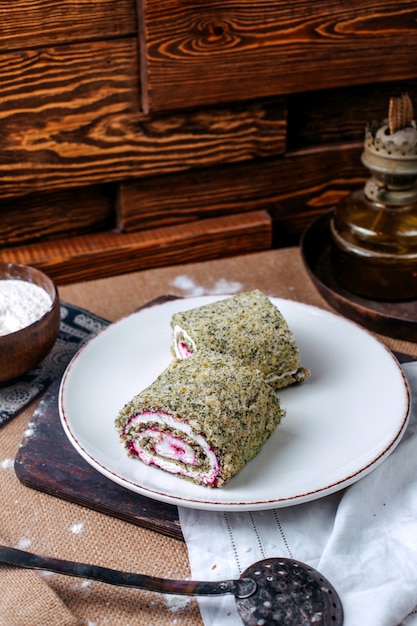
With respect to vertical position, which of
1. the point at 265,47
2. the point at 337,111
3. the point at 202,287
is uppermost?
the point at 265,47

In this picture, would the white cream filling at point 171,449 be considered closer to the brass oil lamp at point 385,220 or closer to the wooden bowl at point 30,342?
the wooden bowl at point 30,342

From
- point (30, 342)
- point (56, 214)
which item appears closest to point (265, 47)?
point (56, 214)

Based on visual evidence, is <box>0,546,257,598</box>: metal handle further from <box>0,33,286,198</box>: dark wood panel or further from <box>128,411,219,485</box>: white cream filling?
<box>0,33,286,198</box>: dark wood panel

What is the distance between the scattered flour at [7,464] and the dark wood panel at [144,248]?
0.56 metres

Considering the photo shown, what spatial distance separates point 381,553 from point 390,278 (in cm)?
65

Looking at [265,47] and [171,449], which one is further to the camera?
[265,47]

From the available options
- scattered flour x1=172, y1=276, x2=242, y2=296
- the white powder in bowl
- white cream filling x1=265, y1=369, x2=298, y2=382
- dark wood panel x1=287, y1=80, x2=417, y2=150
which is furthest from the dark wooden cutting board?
dark wood panel x1=287, y1=80, x2=417, y2=150

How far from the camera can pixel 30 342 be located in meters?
1.28

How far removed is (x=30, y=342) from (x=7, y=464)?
0.20 metres

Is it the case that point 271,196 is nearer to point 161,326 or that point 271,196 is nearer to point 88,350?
point 161,326

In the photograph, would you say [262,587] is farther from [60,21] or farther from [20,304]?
[60,21]

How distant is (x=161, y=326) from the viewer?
4.64ft

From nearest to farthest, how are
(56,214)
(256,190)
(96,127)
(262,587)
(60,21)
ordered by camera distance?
(262,587) → (60,21) → (96,127) → (56,214) → (256,190)

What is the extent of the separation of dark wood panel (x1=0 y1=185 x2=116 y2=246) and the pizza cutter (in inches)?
33.2
